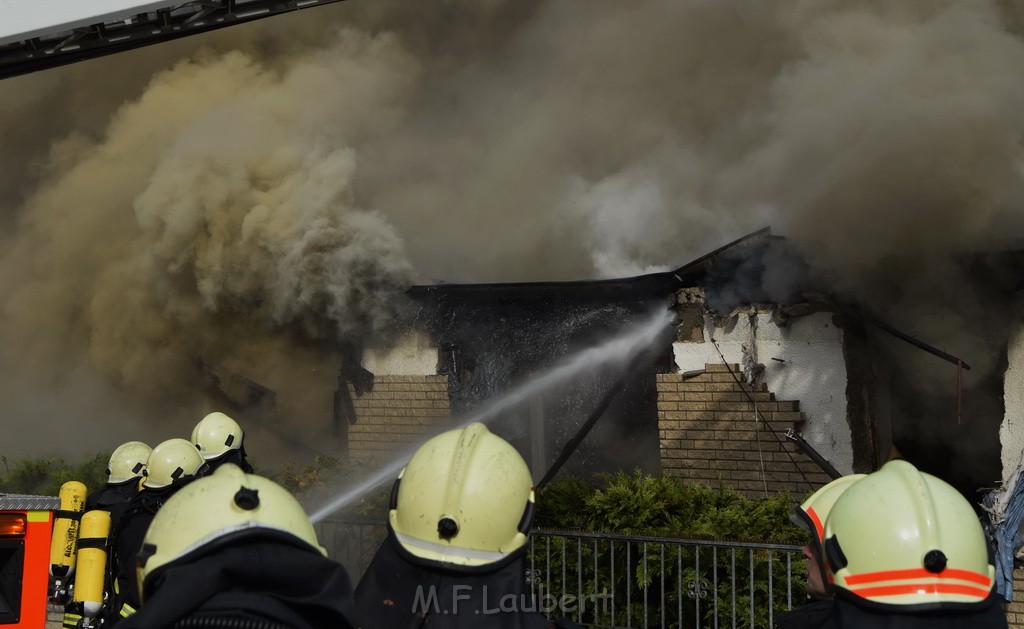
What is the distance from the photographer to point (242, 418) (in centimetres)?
1027

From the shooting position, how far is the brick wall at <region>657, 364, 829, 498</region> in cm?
A: 707

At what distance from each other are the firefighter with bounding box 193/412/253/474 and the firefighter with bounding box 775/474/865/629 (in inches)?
181

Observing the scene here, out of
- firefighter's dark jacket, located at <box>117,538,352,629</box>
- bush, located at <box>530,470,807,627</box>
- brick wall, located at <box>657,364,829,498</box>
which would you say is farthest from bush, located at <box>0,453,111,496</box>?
firefighter's dark jacket, located at <box>117,538,352,629</box>

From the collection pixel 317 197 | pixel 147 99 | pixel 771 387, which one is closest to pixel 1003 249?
pixel 771 387

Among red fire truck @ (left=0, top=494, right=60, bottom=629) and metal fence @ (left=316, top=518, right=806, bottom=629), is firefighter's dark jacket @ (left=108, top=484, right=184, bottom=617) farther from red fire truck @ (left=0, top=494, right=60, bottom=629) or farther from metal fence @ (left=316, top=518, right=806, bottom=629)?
metal fence @ (left=316, top=518, right=806, bottom=629)

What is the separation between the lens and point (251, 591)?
2.08 meters

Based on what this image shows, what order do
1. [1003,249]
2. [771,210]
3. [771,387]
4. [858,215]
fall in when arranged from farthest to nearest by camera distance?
[771,210] → [771,387] → [858,215] → [1003,249]

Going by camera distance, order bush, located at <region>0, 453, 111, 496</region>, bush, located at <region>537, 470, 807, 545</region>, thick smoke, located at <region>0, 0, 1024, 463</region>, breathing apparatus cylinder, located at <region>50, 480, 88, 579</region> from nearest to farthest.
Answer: breathing apparatus cylinder, located at <region>50, 480, 88, 579</region> < bush, located at <region>537, 470, 807, 545</region> < thick smoke, located at <region>0, 0, 1024, 463</region> < bush, located at <region>0, 453, 111, 496</region>

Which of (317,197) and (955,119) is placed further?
(317,197)

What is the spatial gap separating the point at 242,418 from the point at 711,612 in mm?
6276

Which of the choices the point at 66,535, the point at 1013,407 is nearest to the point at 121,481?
the point at 66,535

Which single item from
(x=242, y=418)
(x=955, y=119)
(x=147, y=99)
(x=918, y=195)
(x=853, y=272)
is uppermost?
Result: (x=147, y=99)

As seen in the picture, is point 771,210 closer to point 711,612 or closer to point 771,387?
point 771,387

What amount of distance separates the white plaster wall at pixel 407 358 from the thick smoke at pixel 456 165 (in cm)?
19
